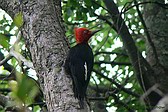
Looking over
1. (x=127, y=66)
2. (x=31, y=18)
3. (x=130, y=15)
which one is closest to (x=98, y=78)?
(x=127, y=66)

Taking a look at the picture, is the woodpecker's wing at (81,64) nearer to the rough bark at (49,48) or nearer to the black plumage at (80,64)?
the black plumage at (80,64)

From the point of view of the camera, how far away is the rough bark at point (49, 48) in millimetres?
2355

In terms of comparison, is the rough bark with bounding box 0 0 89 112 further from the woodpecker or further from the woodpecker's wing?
the woodpecker's wing

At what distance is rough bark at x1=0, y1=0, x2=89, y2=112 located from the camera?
2355 millimetres

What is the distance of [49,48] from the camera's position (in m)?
2.61

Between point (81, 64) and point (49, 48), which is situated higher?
point (49, 48)

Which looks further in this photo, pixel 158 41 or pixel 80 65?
pixel 158 41

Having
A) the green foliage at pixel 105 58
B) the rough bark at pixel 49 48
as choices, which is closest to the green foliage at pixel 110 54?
the green foliage at pixel 105 58

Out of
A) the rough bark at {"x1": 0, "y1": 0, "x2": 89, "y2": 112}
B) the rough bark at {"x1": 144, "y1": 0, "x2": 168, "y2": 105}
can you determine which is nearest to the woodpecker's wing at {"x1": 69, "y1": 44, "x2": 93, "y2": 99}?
the rough bark at {"x1": 0, "y1": 0, "x2": 89, "y2": 112}

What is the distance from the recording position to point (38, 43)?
264cm

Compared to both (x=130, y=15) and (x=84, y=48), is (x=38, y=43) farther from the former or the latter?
(x=130, y=15)

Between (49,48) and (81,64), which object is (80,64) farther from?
(49,48)

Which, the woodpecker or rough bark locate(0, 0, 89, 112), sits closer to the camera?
rough bark locate(0, 0, 89, 112)

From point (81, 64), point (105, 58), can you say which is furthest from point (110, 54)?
point (81, 64)
